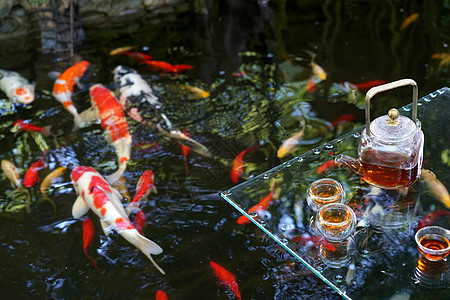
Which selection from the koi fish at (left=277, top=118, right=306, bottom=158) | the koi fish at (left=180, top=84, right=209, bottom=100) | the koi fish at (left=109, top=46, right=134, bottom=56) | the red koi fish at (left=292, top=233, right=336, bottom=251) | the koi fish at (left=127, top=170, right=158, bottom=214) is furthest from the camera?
the koi fish at (left=109, top=46, right=134, bottom=56)

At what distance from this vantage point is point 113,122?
9.78 feet

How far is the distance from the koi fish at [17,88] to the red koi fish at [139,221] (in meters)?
1.36

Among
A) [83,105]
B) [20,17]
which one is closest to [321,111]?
[83,105]

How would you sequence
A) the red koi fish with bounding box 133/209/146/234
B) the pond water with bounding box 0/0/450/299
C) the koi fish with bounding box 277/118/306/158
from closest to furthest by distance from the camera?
1. the pond water with bounding box 0/0/450/299
2. the red koi fish with bounding box 133/209/146/234
3. the koi fish with bounding box 277/118/306/158

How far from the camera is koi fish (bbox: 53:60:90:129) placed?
3.16 metres

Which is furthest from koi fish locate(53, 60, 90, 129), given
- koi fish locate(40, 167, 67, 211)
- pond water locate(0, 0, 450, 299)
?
koi fish locate(40, 167, 67, 211)

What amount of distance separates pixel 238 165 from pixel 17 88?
160cm

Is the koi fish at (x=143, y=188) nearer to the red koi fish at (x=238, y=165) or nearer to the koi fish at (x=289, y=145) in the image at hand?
the red koi fish at (x=238, y=165)

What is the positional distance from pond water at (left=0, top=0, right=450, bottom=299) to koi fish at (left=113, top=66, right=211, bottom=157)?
5cm

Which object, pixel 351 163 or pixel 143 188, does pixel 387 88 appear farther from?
pixel 143 188

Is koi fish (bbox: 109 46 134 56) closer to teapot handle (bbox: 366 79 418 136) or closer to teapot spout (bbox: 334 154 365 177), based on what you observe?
teapot spout (bbox: 334 154 365 177)

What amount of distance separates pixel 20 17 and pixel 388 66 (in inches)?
109

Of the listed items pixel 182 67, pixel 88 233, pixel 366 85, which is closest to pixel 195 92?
pixel 182 67

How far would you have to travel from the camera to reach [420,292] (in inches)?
60.2
